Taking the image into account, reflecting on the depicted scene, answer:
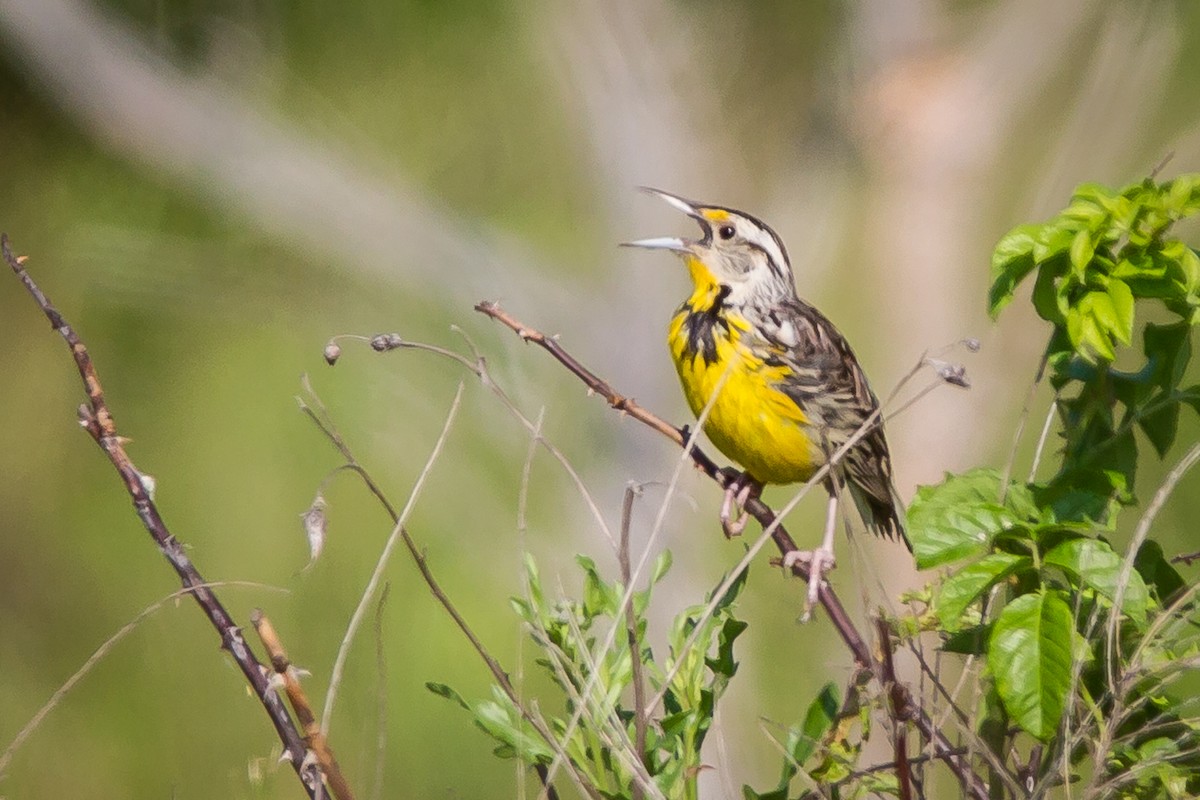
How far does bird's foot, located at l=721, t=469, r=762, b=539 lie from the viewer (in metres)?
2.15

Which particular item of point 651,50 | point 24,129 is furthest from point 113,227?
point 651,50

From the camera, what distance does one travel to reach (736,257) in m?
2.51

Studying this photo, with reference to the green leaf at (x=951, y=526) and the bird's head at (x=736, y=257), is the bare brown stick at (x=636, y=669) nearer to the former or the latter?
the green leaf at (x=951, y=526)

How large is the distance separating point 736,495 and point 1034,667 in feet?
4.16

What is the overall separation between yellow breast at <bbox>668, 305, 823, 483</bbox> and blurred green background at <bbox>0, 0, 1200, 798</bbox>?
68.7 inches

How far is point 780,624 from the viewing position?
4324mm

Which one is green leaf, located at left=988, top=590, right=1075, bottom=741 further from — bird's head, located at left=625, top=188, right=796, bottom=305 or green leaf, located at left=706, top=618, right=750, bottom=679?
bird's head, located at left=625, top=188, right=796, bottom=305

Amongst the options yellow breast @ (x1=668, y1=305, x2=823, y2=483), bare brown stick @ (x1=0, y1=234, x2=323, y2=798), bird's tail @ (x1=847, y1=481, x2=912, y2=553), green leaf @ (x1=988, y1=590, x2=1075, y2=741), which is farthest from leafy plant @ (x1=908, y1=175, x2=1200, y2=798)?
bird's tail @ (x1=847, y1=481, x2=912, y2=553)

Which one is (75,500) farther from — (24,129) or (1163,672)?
(1163,672)

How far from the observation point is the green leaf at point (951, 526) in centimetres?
120

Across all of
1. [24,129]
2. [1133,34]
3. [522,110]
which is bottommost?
[1133,34]

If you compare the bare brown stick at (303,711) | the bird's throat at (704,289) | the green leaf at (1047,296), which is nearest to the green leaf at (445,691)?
the bare brown stick at (303,711)

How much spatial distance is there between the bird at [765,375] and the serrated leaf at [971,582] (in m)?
0.83

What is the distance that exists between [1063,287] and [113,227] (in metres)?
4.69
